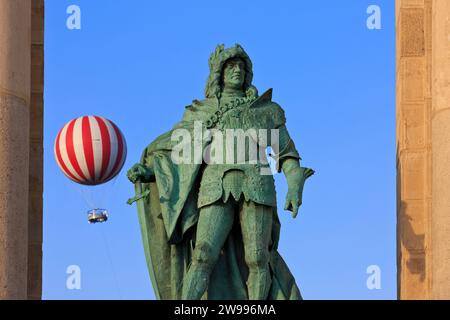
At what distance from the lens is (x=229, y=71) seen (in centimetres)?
3172

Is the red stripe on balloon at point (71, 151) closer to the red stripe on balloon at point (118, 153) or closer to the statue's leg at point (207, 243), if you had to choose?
the red stripe on balloon at point (118, 153)

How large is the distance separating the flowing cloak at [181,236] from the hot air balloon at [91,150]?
8.68 feet

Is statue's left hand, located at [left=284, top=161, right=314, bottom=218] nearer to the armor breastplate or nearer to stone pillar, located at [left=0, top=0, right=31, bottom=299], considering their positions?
the armor breastplate

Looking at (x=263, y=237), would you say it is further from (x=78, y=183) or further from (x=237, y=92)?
(x=78, y=183)

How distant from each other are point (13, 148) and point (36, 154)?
3501mm

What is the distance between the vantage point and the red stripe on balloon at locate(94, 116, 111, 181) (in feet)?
113

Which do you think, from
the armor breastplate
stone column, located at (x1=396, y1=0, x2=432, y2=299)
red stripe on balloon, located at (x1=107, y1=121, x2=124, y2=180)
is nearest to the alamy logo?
the armor breastplate

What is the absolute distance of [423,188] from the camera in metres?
33.0

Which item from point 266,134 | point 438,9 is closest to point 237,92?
point 266,134

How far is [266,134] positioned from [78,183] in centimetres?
394

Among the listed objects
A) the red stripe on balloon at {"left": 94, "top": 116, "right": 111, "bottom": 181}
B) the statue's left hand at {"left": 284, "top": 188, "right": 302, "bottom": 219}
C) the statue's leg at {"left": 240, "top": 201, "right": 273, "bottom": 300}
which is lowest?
the statue's leg at {"left": 240, "top": 201, "right": 273, "bottom": 300}

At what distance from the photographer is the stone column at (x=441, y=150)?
30.1 m

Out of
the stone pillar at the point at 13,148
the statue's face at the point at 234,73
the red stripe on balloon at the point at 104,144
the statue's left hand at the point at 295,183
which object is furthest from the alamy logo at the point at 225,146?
the red stripe on balloon at the point at 104,144
